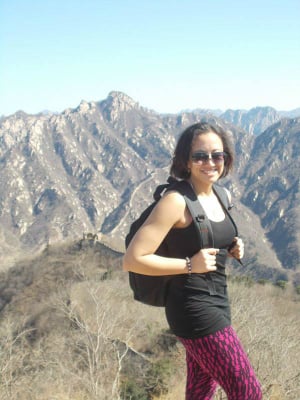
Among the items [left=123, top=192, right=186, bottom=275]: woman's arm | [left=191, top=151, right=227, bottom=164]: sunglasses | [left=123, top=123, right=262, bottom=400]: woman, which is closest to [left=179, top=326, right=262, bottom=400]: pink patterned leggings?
[left=123, top=123, right=262, bottom=400]: woman

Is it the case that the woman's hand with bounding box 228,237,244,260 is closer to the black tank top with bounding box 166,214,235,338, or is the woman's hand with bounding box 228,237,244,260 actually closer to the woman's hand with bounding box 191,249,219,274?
the black tank top with bounding box 166,214,235,338

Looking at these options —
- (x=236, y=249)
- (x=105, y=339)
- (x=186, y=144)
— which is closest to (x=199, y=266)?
(x=236, y=249)

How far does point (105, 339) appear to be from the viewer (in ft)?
61.4

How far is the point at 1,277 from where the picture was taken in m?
70.5

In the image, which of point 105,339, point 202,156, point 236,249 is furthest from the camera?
point 105,339

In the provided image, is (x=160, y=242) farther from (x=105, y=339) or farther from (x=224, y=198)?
(x=105, y=339)

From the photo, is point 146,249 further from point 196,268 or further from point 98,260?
point 98,260

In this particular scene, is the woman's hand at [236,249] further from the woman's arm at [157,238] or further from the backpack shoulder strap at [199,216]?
the woman's arm at [157,238]

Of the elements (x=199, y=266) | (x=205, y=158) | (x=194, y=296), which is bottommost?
(x=194, y=296)

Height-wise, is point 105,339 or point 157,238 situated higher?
point 157,238

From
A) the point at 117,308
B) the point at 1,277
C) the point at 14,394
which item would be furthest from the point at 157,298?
the point at 1,277

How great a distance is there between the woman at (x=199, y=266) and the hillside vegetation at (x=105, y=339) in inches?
201

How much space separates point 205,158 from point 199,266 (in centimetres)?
82

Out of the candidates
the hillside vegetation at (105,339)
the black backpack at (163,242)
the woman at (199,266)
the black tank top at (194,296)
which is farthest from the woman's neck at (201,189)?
the hillside vegetation at (105,339)
